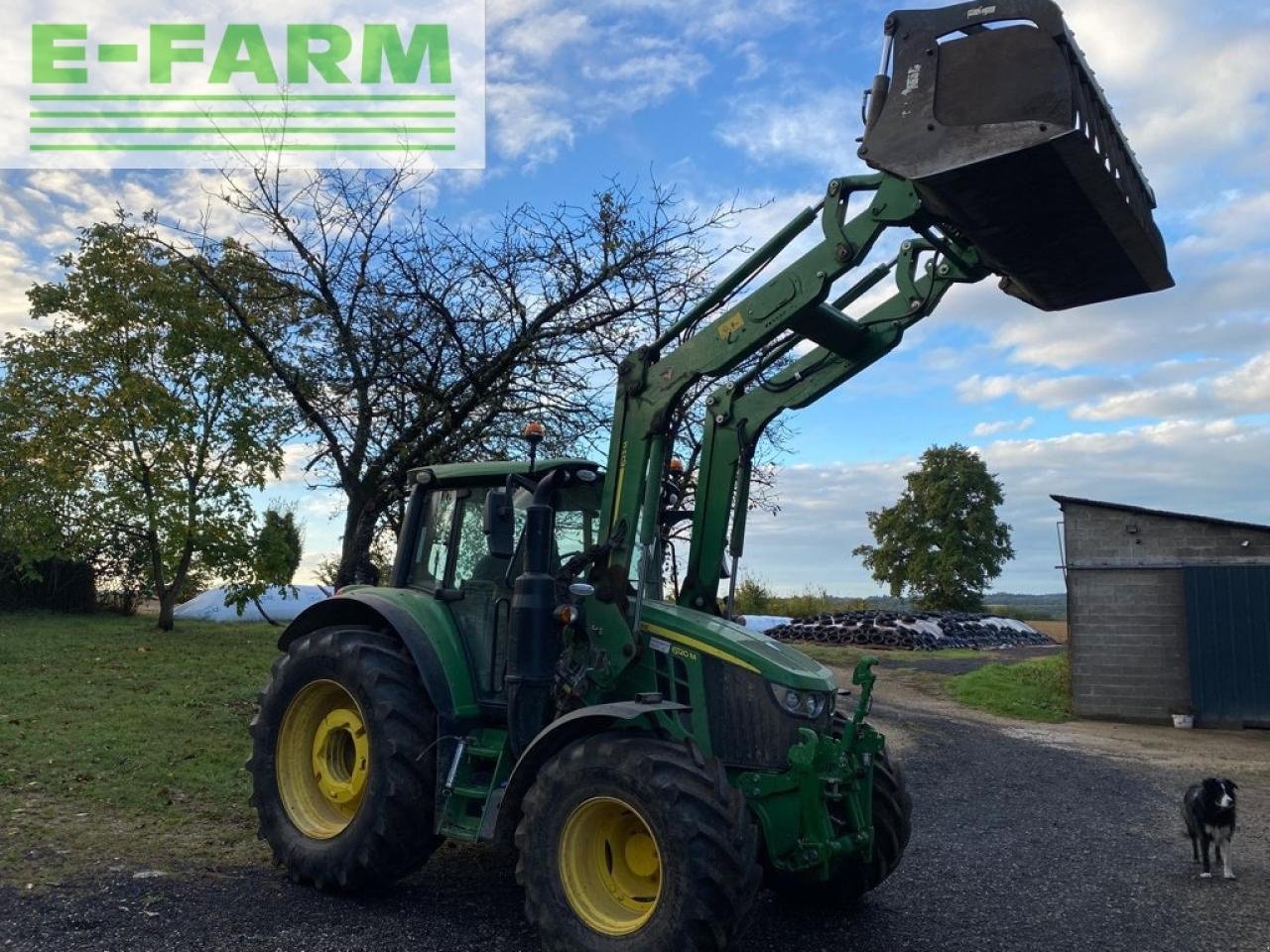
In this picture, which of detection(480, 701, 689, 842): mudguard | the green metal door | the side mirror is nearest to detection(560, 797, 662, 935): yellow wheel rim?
detection(480, 701, 689, 842): mudguard

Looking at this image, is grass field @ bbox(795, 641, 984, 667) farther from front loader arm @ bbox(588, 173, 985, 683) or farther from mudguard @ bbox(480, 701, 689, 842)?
mudguard @ bbox(480, 701, 689, 842)

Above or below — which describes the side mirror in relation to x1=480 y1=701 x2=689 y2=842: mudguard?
above

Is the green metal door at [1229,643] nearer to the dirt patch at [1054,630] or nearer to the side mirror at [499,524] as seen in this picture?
the side mirror at [499,524]

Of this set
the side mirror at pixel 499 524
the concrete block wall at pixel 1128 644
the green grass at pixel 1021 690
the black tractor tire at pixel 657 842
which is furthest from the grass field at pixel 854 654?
the black tractor tire at pixel 657 842

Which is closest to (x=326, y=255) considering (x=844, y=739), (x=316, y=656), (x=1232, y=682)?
(x=316, y=656)

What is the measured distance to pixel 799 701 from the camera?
16.9 ft

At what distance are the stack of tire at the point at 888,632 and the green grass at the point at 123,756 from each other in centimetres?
1530

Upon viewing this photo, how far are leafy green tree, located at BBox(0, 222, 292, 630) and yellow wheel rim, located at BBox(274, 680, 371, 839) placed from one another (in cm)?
1338

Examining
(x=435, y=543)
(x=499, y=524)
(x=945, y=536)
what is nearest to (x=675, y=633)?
(x=499, y=524)

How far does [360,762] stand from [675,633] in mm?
2054

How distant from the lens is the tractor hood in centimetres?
515

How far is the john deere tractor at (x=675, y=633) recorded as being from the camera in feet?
14.5

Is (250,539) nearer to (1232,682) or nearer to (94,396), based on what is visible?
(94,396)

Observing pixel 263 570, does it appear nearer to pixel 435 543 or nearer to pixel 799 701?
pixel 435 543
